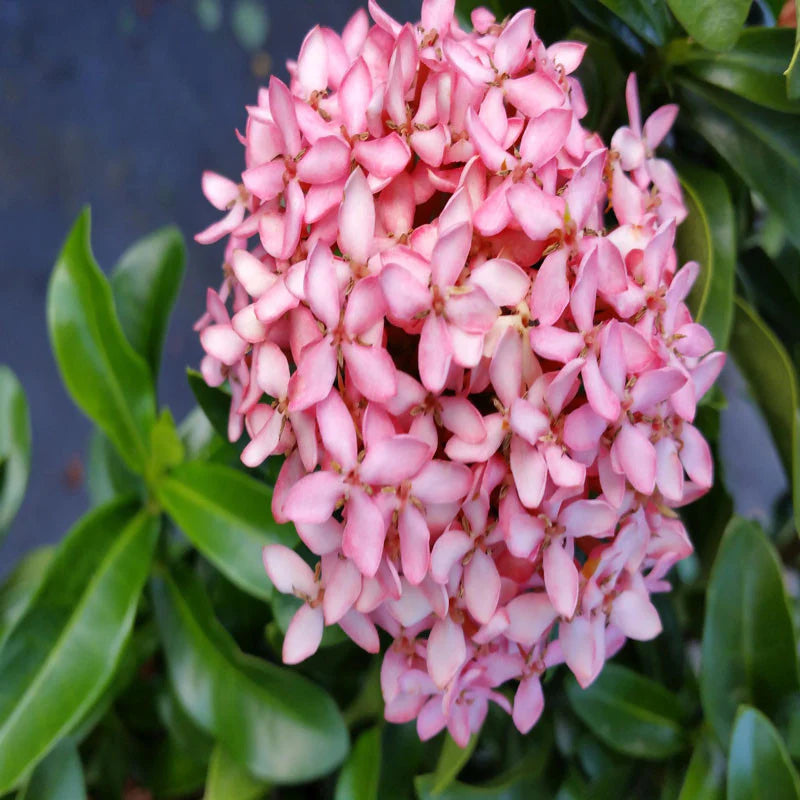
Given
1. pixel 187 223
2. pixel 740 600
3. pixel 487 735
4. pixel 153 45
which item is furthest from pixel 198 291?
pixel 740 600

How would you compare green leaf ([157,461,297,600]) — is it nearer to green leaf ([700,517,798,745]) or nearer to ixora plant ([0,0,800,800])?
ixora plant ([0,0,800,800])

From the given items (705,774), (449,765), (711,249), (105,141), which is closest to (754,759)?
(705,774)

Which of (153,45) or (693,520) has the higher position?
(153,45)

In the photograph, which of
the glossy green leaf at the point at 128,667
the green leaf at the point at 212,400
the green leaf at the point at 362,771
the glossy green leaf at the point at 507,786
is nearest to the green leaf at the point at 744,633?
the glossy green leaf at the point at 507,786

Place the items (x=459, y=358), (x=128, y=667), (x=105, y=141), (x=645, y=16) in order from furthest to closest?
(x=105, y=141) → (x=128, y=667) → (x=645, y=16) → (x=459, y=358)

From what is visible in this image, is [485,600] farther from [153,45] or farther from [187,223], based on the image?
[153,45]

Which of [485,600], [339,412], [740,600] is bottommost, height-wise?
[740,600]

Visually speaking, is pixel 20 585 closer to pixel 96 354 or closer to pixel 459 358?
pixel 96 354
